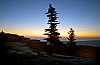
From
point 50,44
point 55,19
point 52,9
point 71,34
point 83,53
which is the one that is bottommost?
point 83,53

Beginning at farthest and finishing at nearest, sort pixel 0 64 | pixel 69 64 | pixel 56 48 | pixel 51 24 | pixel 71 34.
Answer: pixel 71 34
pixel 51 24
pixel 56 48
pixel 69 64
pixel 0 64

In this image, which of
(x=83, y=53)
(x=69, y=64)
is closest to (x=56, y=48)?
(x=83, y=53)

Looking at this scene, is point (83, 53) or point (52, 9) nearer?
point (83, 53)

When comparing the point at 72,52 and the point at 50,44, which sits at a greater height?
the point at 50,44

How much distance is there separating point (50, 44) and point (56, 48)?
274 cm

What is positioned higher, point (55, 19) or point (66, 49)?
point (55, 19)

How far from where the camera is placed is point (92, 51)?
36.3 meters

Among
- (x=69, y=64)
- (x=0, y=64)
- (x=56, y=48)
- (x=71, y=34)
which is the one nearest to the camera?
(x=0, y=64)

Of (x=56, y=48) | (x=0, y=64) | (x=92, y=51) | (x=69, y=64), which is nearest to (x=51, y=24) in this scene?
(x=56, y=48)

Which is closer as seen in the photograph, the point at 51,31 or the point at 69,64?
the point at 69,64

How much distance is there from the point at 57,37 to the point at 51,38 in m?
1.85

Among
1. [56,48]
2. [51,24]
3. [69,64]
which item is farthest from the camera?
[51,24]

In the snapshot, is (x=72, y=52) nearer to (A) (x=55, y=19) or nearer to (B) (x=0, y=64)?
(A) (x=55, y=19)

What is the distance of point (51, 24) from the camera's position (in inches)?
1500
